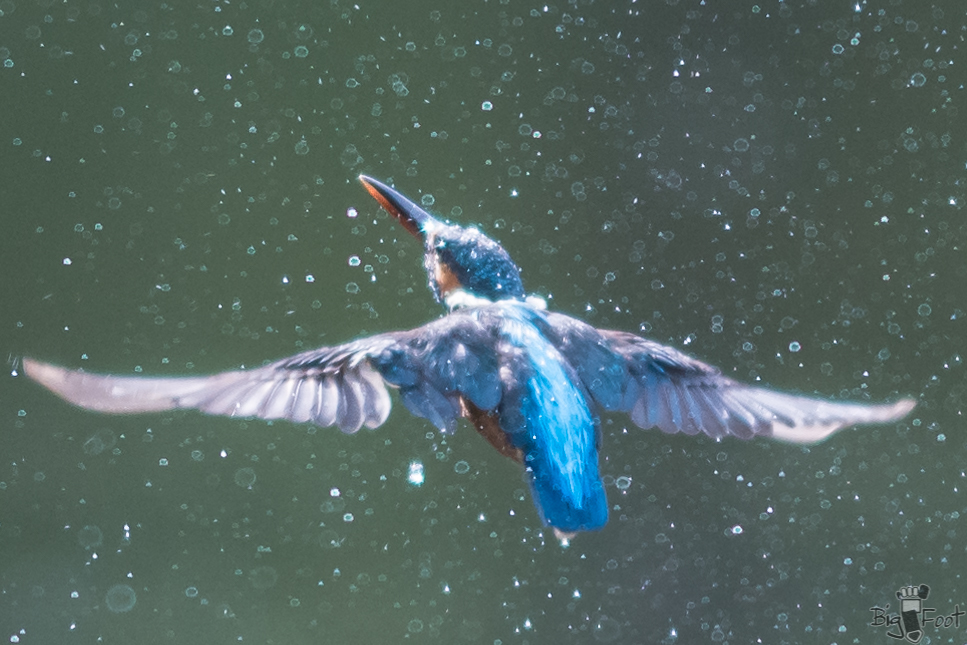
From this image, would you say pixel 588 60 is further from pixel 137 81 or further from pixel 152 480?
pixel 152 480

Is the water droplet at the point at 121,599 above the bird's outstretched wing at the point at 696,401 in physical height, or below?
below

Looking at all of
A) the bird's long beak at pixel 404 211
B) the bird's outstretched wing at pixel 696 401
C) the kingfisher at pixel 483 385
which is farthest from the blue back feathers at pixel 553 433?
the bird's long beak at pixel 404 211

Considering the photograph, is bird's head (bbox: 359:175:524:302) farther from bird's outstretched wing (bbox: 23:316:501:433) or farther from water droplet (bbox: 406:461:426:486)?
water droplet (bbox: 406:461:426:486)

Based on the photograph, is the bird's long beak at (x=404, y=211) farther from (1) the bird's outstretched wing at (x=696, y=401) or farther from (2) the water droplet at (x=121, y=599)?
(2) the water droplet at (x=121, y=599)

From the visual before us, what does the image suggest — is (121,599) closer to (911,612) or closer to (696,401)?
(696,401)

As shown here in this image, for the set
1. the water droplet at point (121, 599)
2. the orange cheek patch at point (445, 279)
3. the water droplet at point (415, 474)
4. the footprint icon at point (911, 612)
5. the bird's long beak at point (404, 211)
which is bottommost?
the footprint icon at point (911, 612)
